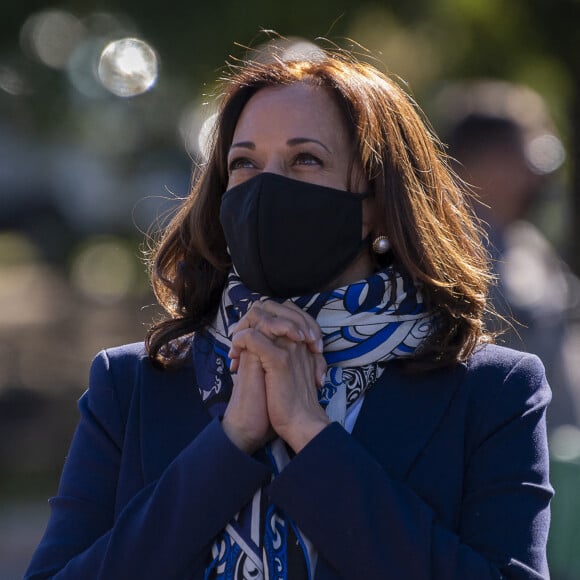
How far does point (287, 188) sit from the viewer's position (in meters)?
2.35

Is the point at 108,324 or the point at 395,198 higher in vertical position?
the point at 395,198

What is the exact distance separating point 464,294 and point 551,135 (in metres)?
1.70

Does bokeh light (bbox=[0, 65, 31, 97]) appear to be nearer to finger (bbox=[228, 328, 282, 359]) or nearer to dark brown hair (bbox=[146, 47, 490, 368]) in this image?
dark brown hair (bbox=[146, 47, 490, 368])

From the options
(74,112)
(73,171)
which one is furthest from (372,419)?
(73,171)

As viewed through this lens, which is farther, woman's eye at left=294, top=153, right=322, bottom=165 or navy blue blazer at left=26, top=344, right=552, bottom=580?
woman's eye at left=294, top=153, right=322, bottom=165

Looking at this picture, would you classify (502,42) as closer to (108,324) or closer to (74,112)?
(74,112)

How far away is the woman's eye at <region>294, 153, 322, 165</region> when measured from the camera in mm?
2404

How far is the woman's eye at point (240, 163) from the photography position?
2.46 m

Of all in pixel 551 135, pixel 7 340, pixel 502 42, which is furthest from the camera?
pixel 7 340

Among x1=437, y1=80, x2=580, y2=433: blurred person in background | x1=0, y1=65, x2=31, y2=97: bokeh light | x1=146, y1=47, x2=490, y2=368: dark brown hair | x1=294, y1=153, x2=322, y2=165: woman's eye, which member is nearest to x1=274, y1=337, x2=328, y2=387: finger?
x1=146, y1=47, x2=490, y2=368: dark brown hair

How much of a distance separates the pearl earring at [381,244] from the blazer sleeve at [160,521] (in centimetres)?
57

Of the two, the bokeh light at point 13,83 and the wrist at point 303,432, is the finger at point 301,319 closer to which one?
the wrist at point 303,432

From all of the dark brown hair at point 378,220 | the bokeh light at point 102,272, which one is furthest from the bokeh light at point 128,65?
the bokeh light at point 102,272

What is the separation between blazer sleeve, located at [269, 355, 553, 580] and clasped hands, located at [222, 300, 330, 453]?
7 centimetres
